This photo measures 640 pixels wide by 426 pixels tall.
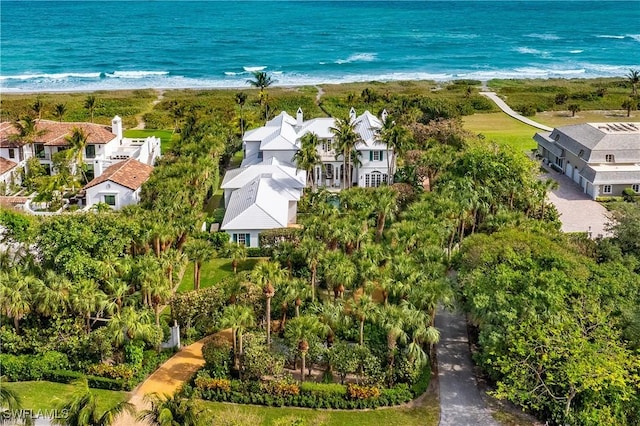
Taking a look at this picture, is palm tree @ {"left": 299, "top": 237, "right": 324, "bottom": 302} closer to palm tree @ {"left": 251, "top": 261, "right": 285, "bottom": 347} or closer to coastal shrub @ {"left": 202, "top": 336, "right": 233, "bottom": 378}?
palm tree @ {"left": 251, "top": 261, "right": 285, "bottom": 347}

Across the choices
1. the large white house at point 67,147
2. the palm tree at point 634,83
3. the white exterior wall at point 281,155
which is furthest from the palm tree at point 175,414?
the palm tree at point 634,83

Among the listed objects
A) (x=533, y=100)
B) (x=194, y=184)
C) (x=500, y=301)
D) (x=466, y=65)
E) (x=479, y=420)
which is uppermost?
(x=466, y=65)

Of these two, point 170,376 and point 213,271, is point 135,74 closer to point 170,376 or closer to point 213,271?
point 213,271

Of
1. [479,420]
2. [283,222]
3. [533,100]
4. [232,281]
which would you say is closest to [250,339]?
[232,281]

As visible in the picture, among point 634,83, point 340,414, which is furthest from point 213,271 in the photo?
point 634,83

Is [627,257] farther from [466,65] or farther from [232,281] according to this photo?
[466,65]

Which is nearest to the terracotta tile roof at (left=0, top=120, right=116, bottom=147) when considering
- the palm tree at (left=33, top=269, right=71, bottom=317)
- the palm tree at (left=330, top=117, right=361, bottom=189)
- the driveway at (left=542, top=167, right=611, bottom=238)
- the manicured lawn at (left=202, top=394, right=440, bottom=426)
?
the palm tree at (left=330, top=117, right=361, bottom=189)
